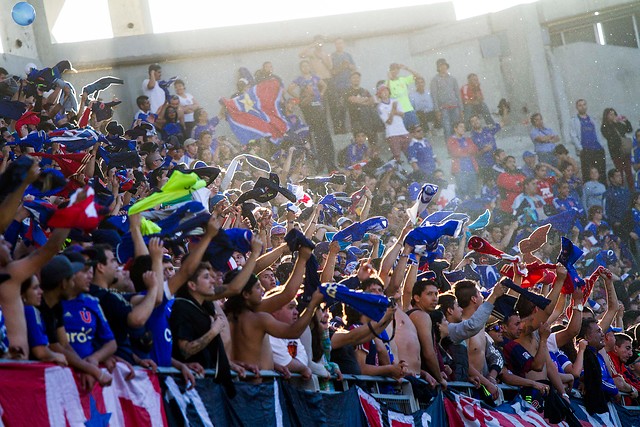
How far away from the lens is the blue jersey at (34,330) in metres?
6.16

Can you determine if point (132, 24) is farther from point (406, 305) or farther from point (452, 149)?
point (406, 305)

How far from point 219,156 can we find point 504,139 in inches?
Answer: 267

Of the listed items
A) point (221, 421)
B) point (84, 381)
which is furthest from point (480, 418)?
point (84, 381)

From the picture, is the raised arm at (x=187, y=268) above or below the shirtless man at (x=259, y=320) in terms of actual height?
above

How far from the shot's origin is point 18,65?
1850 cm

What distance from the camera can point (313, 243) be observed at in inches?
375

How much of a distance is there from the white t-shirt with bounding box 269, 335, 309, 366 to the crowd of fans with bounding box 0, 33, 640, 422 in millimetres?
21

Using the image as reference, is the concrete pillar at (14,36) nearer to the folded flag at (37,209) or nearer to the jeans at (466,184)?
the jeans at (466,184)

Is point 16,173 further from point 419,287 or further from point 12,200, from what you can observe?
point 419,287

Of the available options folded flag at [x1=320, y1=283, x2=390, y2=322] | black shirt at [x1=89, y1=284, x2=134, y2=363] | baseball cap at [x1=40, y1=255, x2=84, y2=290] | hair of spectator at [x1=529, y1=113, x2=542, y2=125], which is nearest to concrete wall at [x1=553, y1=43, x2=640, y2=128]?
hair of spectator at [x1=529, y1=113, x2=542, y2=125]

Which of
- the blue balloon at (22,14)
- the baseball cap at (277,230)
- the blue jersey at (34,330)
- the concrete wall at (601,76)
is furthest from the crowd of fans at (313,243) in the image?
the blue balloon at (22,14)

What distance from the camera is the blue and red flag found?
2016 centimetres

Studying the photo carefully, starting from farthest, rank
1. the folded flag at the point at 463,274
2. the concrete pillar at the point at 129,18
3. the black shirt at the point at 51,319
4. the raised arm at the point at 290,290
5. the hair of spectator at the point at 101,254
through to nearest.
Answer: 1. the concrete pillar at the point at 129,18
2. the folded flag at the point at 463,274
3. the raised arm at the point at 290,290
4. the hair of spectator at the point at 101,254
5. the black shirt at the point at 51,319

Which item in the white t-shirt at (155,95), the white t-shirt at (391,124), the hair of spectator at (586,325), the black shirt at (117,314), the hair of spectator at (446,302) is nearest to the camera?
the black shirt at (117,314)
